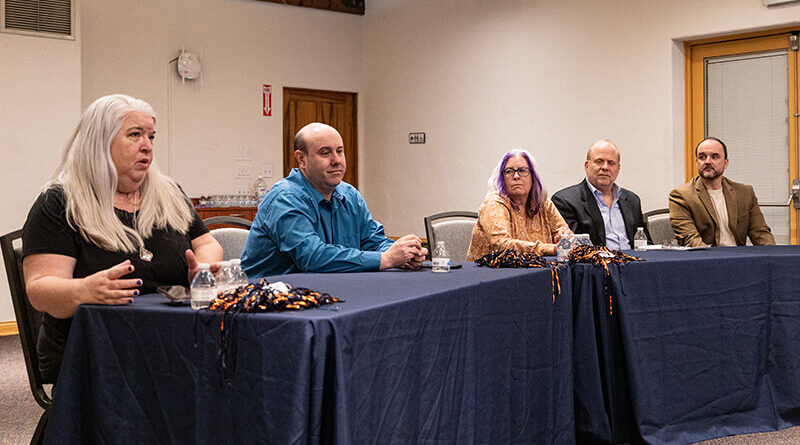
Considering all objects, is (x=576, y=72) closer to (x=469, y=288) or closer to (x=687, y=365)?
(x=687, y=365)

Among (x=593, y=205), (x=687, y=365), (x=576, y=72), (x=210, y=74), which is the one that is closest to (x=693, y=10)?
(x=576, y=72)

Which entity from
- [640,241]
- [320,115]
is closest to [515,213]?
[640,241]

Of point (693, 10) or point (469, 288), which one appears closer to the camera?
point (469, 288)

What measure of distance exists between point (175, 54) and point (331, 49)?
166 centimetres

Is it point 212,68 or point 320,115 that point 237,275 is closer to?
point 212,68

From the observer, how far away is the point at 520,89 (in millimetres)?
6941

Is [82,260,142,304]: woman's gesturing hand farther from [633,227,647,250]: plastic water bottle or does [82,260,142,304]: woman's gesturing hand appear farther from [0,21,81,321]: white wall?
[0,21,81,321]: white wall

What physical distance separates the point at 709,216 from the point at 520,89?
106 inches

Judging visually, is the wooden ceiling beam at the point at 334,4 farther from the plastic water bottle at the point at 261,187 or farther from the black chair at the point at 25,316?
the black chair at the point at 25,316

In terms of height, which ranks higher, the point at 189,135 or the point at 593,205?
the point at 189,135

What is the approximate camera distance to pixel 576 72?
6508 mm

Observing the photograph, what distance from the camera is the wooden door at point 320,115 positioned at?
795cm

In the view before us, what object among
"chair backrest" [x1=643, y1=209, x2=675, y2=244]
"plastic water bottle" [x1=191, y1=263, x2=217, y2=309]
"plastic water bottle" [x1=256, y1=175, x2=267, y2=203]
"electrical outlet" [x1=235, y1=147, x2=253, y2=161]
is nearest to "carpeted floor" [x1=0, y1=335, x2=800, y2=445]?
"chair backrest" [x1=643, y1=209, x2=675, y2=244]

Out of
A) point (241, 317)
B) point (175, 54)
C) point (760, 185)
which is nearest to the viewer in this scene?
point (241, 317)
